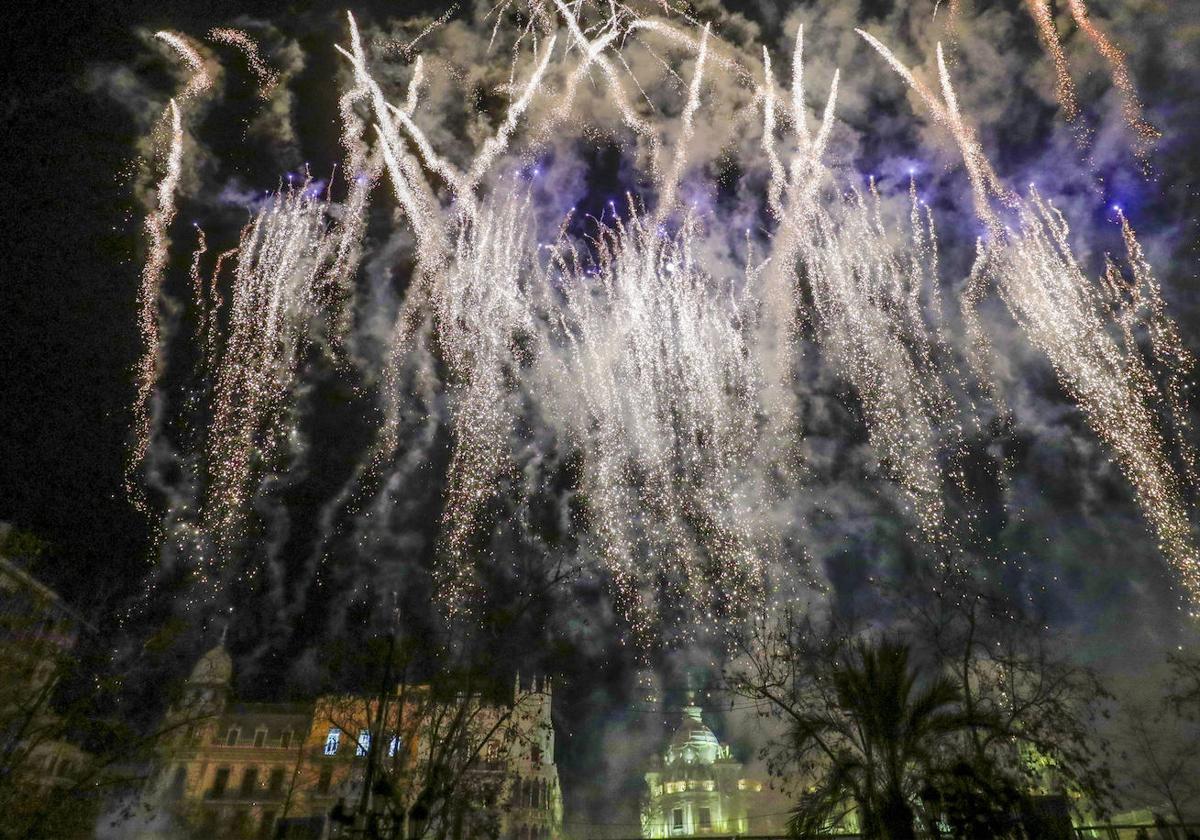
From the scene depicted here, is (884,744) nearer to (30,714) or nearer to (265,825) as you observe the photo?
(30,714)

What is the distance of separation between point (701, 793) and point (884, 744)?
258 feet

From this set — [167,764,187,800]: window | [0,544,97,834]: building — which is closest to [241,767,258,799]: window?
[167,764,187,800]: window

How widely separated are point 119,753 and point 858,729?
18.7m

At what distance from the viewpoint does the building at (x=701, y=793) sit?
79981mm

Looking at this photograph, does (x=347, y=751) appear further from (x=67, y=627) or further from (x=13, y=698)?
(x=13, y=698)

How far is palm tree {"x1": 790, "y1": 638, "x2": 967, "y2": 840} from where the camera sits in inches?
532

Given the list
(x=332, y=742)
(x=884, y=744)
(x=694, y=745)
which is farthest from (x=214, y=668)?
(x=884, y=744)

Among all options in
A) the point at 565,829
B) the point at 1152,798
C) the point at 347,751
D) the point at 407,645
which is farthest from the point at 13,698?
the point at 565,829

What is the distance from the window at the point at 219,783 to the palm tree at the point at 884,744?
2128 inches

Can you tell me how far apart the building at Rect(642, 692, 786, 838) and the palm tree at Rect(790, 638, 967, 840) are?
68.5 m

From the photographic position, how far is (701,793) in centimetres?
8312

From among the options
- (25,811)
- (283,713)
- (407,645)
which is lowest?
(25,811)

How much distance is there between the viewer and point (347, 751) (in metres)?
52.7

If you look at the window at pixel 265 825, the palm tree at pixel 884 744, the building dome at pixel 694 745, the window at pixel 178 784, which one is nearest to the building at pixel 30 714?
the palm tree at pixel 884 744
